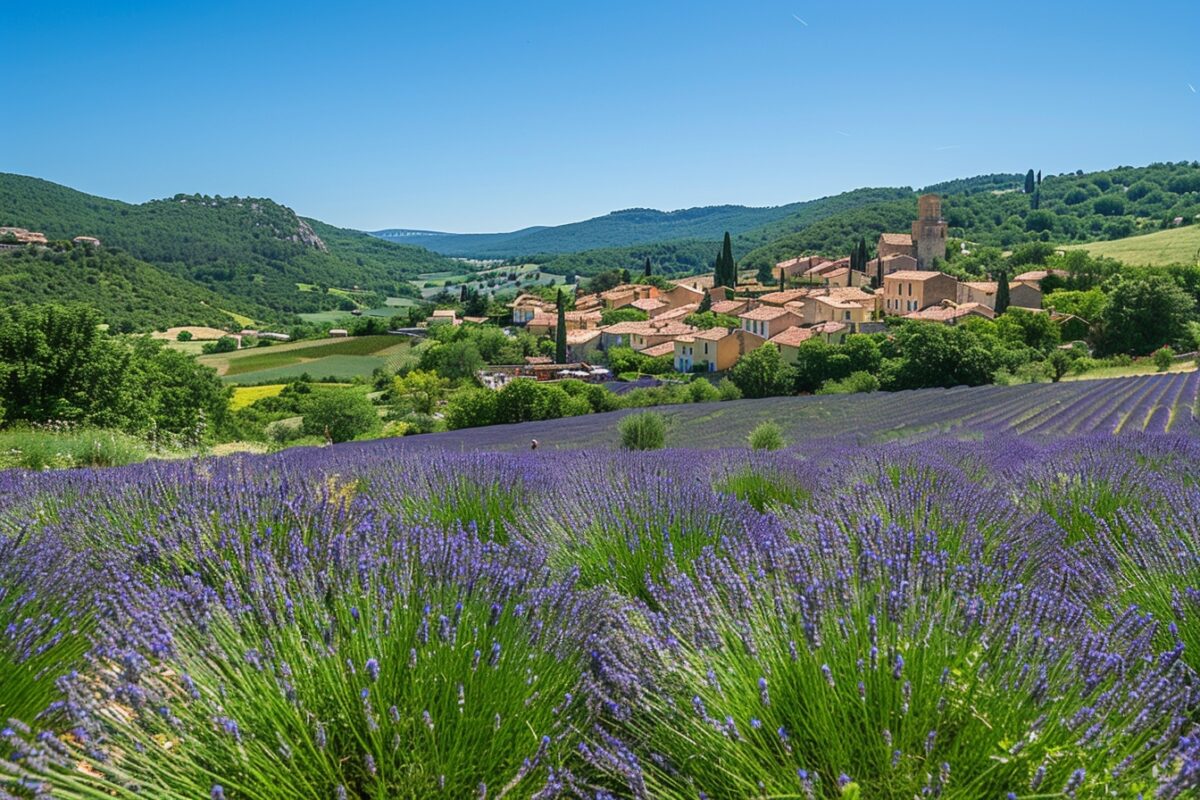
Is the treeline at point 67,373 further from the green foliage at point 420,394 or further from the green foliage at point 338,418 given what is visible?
the green foliage at point 420,394

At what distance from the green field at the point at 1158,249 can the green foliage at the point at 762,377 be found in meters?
45.2

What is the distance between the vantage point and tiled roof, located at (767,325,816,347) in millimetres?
52031

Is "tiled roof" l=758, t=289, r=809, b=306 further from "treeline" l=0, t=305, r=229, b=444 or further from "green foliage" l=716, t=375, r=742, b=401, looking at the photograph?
"treeline" l=0, t=305, r=229, b=444

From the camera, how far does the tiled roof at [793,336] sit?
5203 cm

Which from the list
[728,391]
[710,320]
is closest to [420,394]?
[728,391]

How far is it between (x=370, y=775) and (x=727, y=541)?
135 cm

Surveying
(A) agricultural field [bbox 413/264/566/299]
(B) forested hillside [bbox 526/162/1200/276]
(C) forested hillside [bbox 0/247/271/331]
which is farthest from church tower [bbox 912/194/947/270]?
(C) forested hillside [bbox 0/247/271/331]

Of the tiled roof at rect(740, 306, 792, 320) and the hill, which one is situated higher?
the hill

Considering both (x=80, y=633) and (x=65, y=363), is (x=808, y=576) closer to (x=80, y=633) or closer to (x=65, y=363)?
(x=80, y=633)

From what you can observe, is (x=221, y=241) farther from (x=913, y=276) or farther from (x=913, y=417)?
(x=913, y=417)

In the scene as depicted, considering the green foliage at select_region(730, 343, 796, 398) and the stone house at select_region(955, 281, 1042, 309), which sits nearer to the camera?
the green foliage at select_region(730, 343, 796, 398)

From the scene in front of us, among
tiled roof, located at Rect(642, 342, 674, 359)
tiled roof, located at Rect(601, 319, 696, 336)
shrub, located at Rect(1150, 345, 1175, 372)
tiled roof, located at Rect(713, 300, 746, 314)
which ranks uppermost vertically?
shrub, located at Rect(1150, 345, 1175, 372)

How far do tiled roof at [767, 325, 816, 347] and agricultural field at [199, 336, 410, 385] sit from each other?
1159 inches

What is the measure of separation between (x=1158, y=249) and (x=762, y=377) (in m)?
59.3
